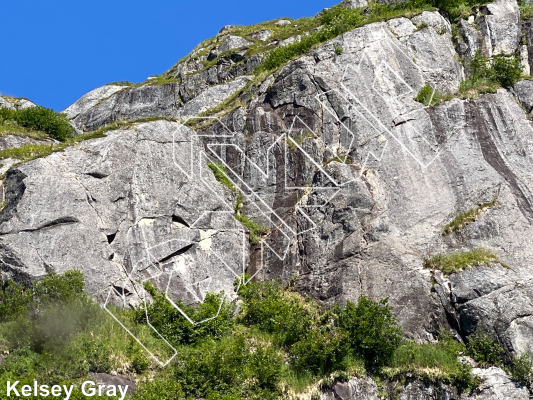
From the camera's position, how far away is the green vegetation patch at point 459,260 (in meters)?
18.8

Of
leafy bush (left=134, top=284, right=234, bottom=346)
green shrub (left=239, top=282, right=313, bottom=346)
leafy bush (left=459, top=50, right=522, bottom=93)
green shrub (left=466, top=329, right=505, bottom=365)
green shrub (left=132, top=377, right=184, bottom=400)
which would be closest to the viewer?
green shrub (left=132, top=377, right=184, bottom=400)

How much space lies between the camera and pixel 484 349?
56.3ft

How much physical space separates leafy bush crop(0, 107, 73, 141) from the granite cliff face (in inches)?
248

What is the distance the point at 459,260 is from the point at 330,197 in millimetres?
4749

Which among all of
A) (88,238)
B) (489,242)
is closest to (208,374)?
(88,238)

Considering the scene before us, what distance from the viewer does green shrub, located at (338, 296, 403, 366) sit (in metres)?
17.3

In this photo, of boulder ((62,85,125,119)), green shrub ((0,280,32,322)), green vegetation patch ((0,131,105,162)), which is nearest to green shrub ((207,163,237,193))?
green vegetation patch ((0,131,105,162))

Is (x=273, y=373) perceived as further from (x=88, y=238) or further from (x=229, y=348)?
(x=88, y=238)

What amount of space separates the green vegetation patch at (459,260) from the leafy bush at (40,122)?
1732 cm

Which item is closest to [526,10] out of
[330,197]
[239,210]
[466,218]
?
[466,218]

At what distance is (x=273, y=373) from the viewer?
1681 centimetres

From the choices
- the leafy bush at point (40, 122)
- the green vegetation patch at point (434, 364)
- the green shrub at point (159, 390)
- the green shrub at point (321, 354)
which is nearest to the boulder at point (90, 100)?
the leafy bush at point (40, 122)

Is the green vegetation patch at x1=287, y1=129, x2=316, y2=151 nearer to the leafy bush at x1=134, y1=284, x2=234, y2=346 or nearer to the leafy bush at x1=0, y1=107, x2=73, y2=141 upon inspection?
the leafy bush at x1=134, y1=284, x2=234, y2=346

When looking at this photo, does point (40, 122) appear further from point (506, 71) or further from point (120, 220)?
point (506, 71)
